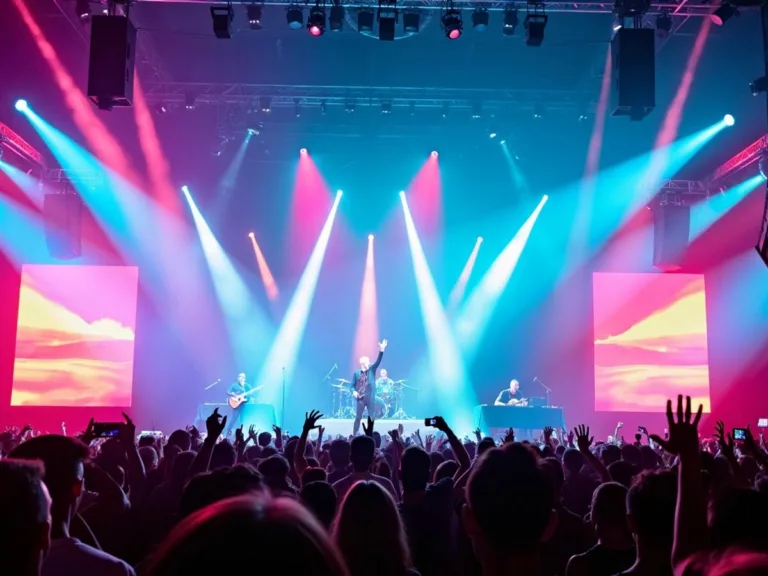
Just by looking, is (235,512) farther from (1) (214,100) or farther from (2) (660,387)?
(2) (660,387)

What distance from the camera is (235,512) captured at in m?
0.85

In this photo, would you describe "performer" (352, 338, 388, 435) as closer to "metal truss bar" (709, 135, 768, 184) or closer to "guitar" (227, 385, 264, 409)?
"guitar" (227, 385, 264, 409)

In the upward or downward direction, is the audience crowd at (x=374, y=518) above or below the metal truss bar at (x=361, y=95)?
below

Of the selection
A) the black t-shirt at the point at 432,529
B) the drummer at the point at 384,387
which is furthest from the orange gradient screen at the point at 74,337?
the black t-shirt at the point at 432,529

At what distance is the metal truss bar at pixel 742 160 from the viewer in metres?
12.6

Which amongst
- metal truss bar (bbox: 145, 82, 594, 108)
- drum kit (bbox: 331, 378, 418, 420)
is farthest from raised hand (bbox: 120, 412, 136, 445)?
metal truss bar (bbox: 145, 82, 594, 108)

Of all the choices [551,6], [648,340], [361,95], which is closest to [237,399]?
[361,95]

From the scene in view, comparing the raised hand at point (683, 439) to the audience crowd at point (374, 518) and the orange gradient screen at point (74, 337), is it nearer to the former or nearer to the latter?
the audience crowd at point (374, 518)

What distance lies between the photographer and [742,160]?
1362cm

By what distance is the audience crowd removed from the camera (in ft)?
2.76

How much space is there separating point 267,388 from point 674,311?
930 centimetres

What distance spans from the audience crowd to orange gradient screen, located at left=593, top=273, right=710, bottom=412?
1263 centimetres

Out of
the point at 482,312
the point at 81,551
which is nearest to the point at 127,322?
the point at 482,312

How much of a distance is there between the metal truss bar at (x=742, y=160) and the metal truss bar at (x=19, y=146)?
13.0 meters
